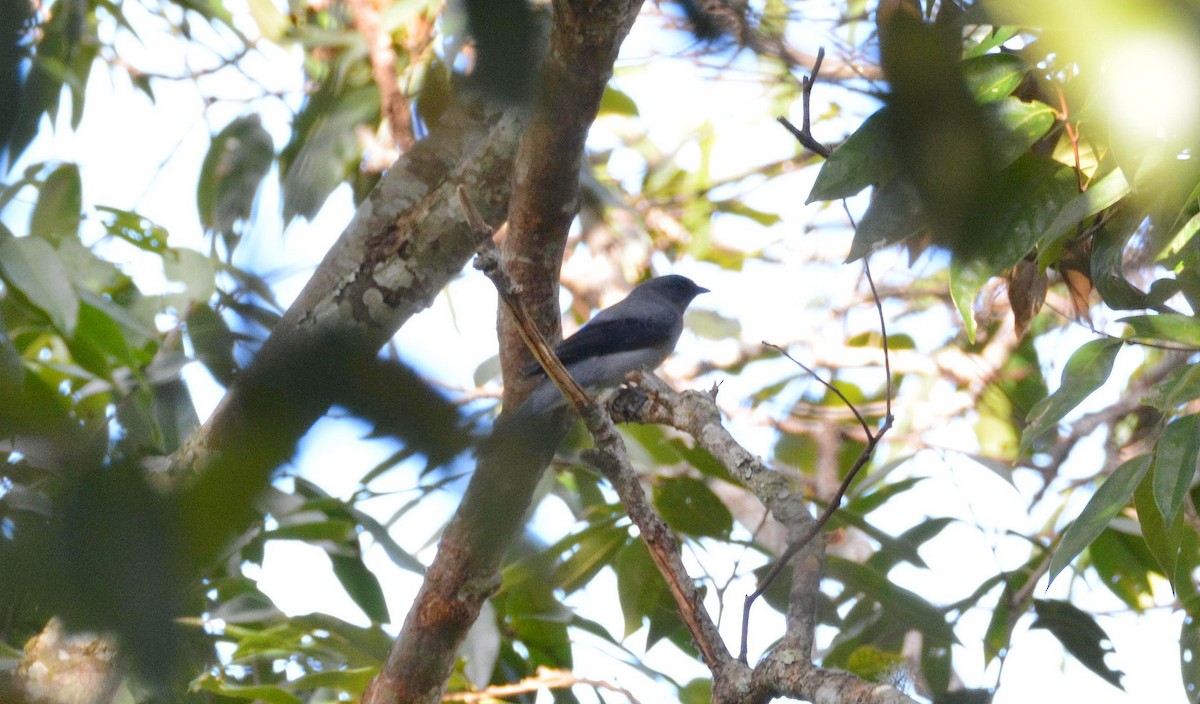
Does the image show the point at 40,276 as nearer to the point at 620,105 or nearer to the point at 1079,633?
the point at 1079,633

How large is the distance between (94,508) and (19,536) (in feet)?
0.20

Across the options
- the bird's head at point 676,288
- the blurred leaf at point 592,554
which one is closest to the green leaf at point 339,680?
the blurred leaf at point 592,554

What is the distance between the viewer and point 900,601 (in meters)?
3.13

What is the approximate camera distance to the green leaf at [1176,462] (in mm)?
1852

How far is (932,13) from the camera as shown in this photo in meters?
0.62

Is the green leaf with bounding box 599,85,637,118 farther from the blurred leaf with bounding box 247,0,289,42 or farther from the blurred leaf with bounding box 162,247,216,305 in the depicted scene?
the blurred leaf with bounding box 162,247,216,305

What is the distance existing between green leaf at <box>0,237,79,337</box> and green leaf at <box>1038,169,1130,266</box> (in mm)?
1282

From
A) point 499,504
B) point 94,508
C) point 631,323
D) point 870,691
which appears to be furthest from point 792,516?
point 631,323

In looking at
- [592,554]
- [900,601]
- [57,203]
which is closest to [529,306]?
[592,554]

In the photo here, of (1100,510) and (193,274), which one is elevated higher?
(1100,510)

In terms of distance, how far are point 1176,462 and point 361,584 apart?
6.80 ft

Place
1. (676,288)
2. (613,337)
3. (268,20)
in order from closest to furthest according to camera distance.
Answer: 1. (268,20)
2. (613,337)
3. (676,288)

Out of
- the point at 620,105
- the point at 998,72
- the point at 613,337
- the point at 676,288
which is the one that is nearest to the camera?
the point at 998,72

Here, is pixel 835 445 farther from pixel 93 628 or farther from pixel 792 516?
pixel 93 628
